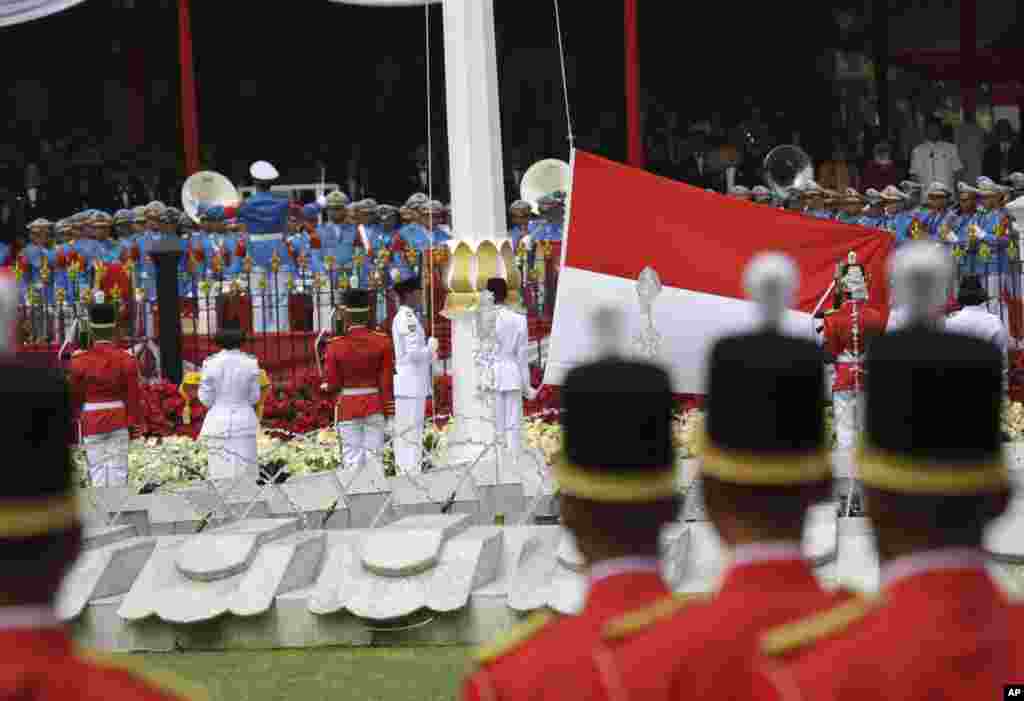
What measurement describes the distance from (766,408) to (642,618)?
352mm

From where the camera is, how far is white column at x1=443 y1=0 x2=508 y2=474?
1310 centimetres

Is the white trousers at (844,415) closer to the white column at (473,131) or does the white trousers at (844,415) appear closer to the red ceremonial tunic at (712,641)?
the white column at (473,131)

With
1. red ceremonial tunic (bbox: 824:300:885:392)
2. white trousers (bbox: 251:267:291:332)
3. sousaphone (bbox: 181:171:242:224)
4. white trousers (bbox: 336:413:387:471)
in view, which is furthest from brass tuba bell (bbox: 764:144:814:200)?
white trousers (bbox: 336:413:387:471)

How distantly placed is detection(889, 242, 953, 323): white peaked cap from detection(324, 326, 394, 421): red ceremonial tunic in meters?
10.5

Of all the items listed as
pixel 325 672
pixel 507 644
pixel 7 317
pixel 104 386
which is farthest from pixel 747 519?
pixel 104 386

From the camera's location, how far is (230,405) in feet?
42.2

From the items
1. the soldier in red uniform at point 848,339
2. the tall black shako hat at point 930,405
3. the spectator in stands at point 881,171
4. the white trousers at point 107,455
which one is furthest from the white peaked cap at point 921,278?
the spectator in stands at point 881,171

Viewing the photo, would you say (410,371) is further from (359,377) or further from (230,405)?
(230,405)

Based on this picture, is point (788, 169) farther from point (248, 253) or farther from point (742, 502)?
point (742, 502)

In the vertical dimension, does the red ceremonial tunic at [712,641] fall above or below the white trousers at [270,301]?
below

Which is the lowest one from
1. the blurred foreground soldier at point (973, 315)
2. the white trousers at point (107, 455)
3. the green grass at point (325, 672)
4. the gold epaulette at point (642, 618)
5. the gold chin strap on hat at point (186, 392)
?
the green grass at point (325, 672)

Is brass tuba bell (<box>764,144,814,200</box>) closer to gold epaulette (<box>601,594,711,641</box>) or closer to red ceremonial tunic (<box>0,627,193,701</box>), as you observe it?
gold epaulette (<box>601,594,711,641</box>)

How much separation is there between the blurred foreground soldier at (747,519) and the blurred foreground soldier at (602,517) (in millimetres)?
44

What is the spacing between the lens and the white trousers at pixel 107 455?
1271cm
